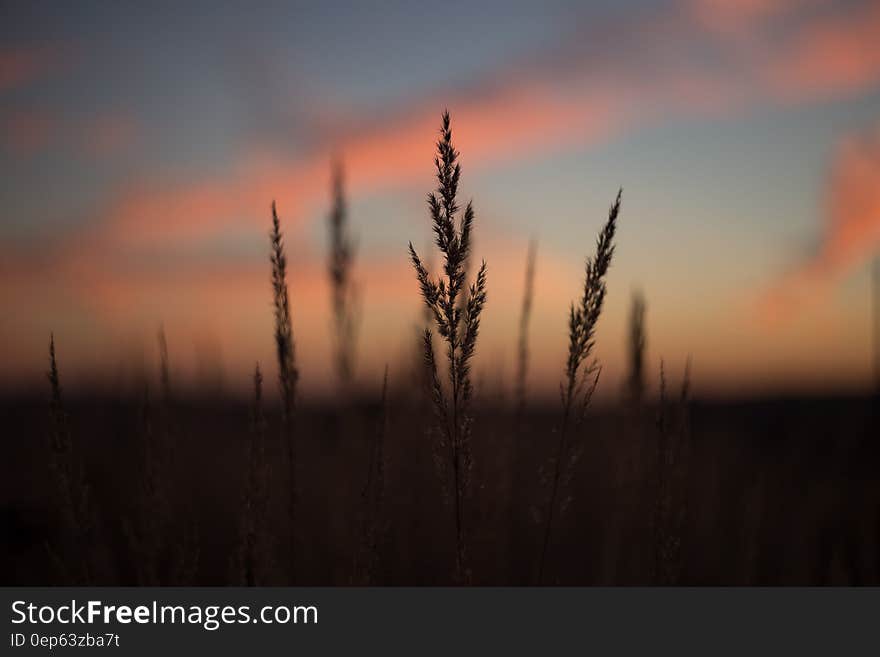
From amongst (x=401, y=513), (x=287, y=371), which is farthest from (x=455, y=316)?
(x=401, y=513)

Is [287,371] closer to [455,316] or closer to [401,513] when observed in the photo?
[455,316]

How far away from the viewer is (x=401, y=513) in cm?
454

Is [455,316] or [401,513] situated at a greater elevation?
[455,316]

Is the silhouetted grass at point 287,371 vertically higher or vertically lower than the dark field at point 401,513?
higher

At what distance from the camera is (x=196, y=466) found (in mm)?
6699

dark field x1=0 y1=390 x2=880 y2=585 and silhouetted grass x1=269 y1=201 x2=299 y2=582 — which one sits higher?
silhouetted grass x1=269 y1=201 x2=299 y2=582

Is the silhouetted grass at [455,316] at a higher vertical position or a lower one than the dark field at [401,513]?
higher

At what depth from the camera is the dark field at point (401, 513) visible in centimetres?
279

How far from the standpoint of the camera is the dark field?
9.17 ft

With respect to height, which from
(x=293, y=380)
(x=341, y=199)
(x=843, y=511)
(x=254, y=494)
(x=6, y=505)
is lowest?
(x=843, y=511)
